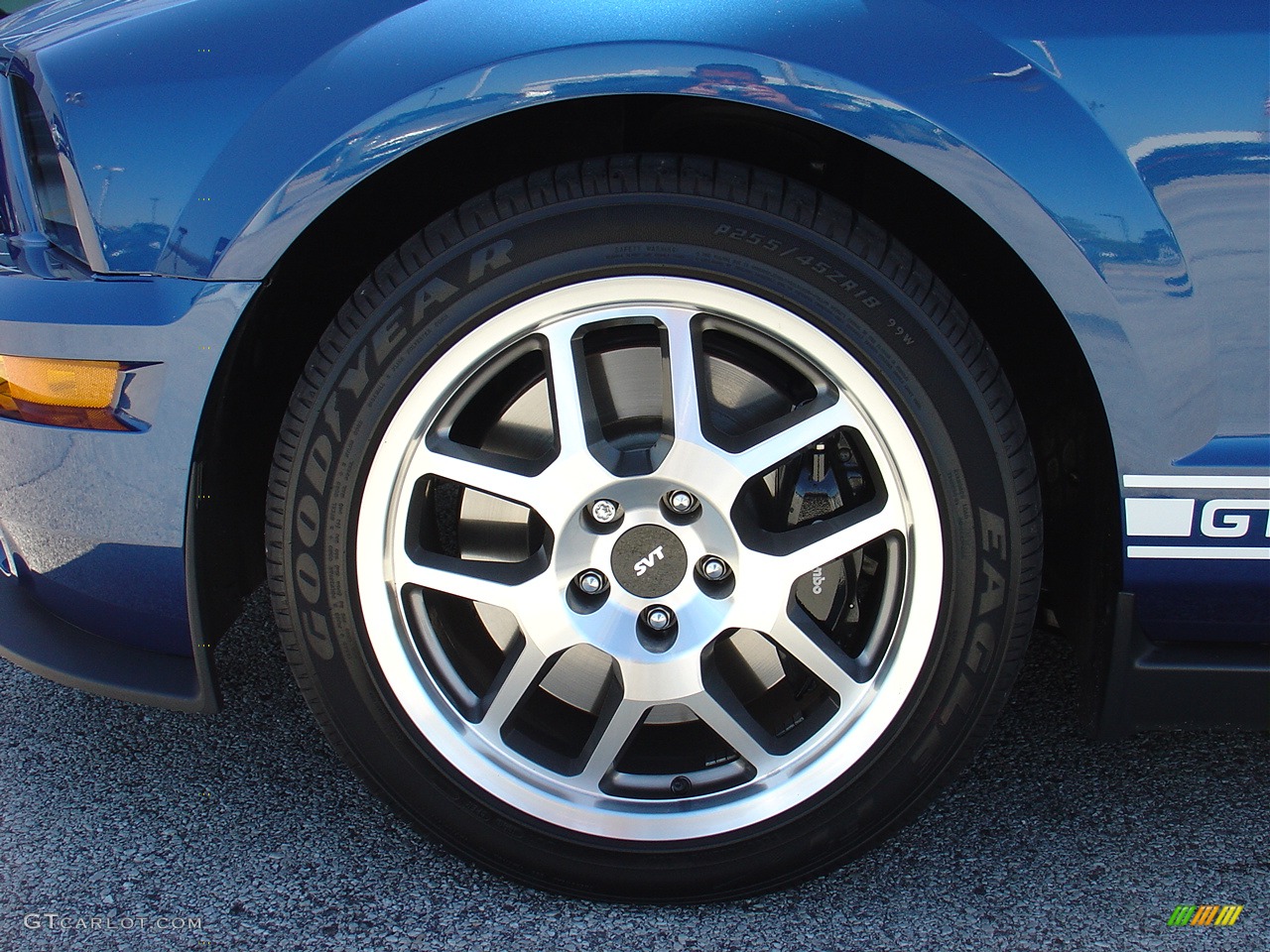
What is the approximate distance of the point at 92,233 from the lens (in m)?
1.34

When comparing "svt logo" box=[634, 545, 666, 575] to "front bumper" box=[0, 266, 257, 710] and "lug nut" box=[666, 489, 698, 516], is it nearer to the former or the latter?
"lug nut" box=[666, 489, 698, 516]

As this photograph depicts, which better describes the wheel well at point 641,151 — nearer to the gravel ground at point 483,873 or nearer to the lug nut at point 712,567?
the gravel ground at point 483,873

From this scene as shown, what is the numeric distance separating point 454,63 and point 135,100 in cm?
40

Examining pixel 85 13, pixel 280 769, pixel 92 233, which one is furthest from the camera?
pixel 280 769

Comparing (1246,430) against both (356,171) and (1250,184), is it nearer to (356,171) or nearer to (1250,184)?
(1250,184)

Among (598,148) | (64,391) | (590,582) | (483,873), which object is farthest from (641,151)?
(483,873)

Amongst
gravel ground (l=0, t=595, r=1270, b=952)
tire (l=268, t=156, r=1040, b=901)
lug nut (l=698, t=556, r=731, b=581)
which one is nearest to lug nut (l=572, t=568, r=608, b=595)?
tire (l=268, t=156, r=1040, b=901)

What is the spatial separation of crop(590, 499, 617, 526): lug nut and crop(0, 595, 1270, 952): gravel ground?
0.56m

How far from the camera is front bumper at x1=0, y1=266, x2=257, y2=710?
1.35 metres

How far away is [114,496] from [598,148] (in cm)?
80

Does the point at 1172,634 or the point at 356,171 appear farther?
the point at 1172,634

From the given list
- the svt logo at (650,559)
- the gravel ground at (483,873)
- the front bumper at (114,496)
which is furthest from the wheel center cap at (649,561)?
the front bumper at (114,496)

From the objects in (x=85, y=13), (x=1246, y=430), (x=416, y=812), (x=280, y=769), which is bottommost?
(x=280, y=769)

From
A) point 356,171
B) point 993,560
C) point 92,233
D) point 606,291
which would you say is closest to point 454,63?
point 356,171
